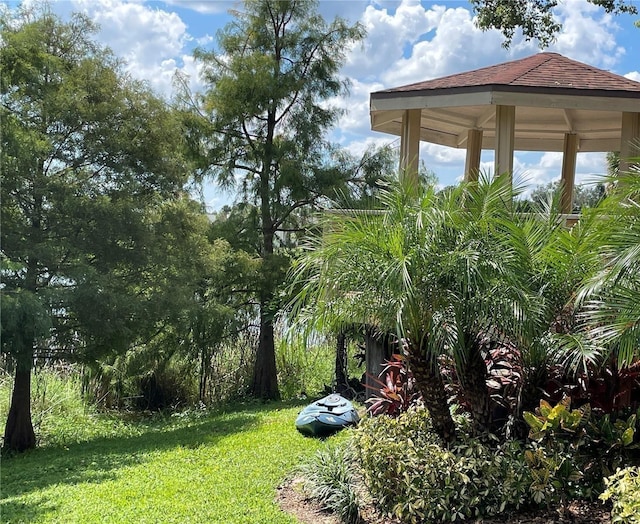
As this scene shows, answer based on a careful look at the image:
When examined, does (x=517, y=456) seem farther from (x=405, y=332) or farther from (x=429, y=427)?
(x=405, y=332)

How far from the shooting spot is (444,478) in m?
4.27

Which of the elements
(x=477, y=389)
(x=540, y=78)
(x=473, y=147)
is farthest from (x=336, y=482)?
(x=473, y=147)

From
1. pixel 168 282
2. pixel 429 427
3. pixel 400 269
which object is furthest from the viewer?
pixel 168 282

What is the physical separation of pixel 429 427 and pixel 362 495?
83 cm

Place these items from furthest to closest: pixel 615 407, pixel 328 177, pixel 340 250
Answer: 1. pixel 328 177
2. pixel 615 407
3. pixel 340 250

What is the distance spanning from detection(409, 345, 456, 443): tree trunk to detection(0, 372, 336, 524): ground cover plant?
1.42 metres

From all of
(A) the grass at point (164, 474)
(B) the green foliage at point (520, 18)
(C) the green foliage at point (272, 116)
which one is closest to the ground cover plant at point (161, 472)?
(A) the grass at point (164, 474)

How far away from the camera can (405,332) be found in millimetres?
4270

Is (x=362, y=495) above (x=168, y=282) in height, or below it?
below

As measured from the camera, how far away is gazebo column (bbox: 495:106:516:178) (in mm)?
6699

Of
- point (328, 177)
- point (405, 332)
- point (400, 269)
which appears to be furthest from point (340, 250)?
point (328, 177)

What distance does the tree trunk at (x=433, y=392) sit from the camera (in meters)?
4.55

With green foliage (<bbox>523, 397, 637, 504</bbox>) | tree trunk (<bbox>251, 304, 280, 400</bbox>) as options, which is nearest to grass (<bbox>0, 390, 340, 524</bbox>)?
green foliage (<bbox>523, 397, 637, 504</bbox>)

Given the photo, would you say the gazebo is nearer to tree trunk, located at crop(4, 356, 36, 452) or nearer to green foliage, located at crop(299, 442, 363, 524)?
green foliage, located at crop(299, 442, 363, 524)
